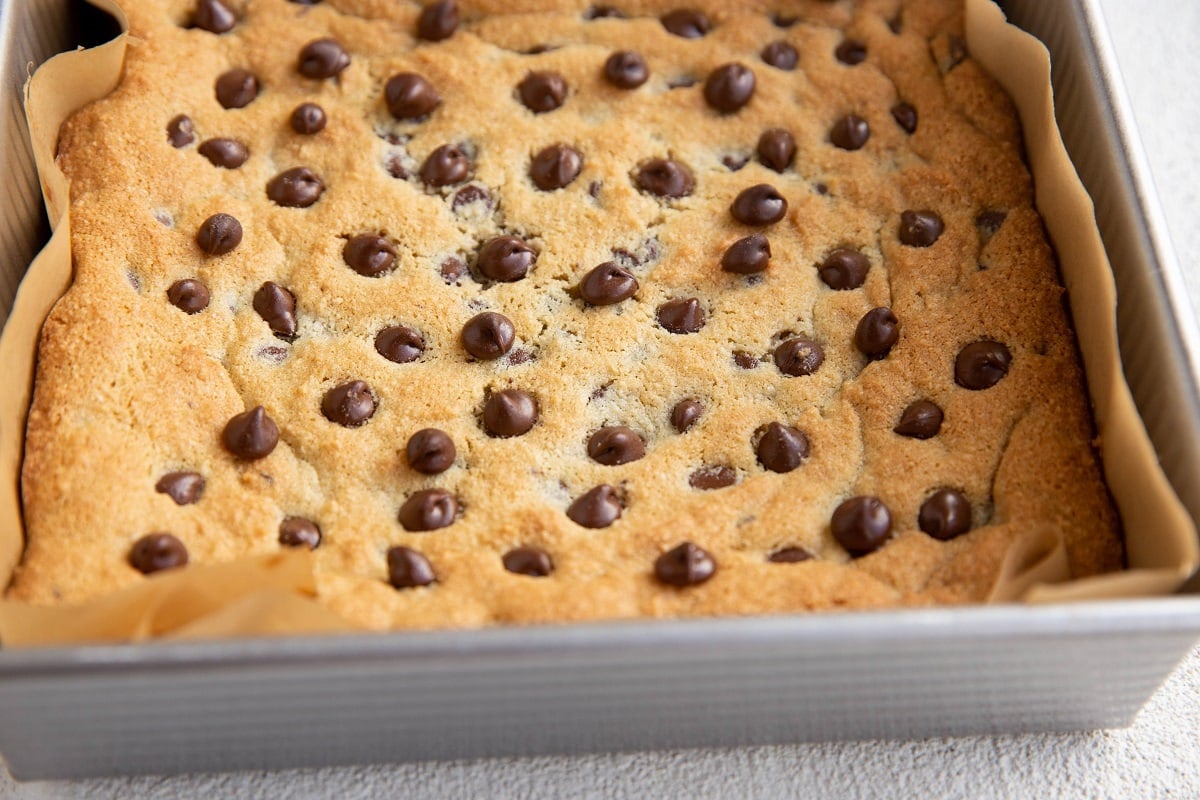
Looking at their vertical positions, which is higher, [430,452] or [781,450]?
[781,450]

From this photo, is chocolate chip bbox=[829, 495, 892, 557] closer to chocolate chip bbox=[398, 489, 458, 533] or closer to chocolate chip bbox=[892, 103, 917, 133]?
chocolate chip bbox=[398, 489, 458, 533]

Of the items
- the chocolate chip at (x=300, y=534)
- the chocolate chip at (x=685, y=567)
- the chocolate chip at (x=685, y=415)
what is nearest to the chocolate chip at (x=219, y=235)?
the chocolate chip at (x=300, y=534)

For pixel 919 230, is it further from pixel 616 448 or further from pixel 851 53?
pixel 616 448

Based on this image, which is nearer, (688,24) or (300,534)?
(300,534)

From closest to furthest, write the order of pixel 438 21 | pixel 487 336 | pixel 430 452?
1. pixel 430 452
2. pixel 487 336
3. pixel 438 21

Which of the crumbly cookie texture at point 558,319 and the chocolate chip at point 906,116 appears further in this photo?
the chocolate chip at point 906,116

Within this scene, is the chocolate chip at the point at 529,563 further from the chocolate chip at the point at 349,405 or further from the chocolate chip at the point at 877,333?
the chocolate chip at the point at 877,333

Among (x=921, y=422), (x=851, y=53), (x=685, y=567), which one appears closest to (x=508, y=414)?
(x=685, y=567)
